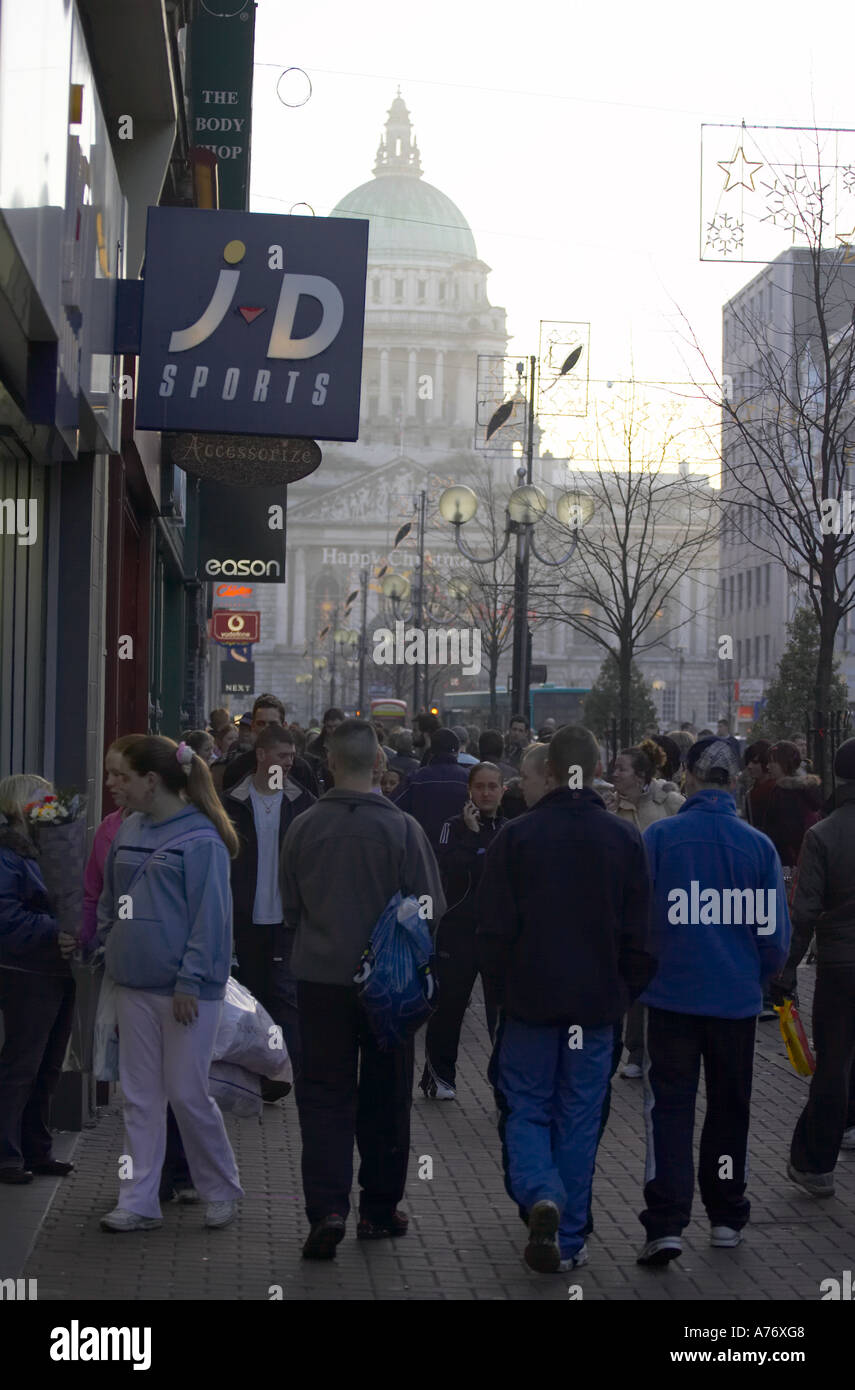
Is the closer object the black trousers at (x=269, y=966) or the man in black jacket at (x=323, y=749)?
the black trousers at (x=269, y=966)

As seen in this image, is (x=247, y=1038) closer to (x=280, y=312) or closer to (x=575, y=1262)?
(x=575, y=1262)

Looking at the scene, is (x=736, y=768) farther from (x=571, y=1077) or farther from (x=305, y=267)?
(x=305, y=267)

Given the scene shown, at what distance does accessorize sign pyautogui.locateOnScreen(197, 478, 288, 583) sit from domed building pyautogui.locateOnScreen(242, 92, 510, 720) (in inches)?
2865

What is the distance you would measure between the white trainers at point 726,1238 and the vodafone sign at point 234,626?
29760mm

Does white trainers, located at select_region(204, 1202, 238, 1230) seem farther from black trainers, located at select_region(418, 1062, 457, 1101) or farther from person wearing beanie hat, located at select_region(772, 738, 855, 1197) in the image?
black trainers, located at select_region(418, 1062, 457, 1101)

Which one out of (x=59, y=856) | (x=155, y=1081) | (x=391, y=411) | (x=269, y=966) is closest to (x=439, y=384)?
(x=391, y=411)

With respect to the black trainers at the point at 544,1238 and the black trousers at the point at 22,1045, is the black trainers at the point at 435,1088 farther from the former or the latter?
the black trainers at the point at 544,1238

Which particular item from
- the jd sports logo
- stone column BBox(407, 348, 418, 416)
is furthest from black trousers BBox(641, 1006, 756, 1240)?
stone column BBox(407, 348, 418, 416)

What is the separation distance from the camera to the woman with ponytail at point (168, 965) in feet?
21.6

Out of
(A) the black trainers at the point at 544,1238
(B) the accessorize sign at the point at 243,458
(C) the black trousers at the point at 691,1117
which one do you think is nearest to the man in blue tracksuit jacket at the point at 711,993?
(C) the black trousers at the point at 691,1117

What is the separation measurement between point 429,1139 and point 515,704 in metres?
17.8

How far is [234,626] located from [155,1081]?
30314 millimetres

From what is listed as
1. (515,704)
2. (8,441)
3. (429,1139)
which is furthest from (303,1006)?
(515,704)

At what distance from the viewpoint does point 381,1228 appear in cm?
671
